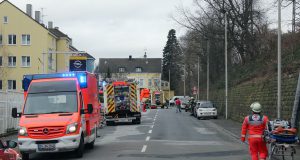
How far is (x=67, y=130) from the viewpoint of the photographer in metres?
15.3

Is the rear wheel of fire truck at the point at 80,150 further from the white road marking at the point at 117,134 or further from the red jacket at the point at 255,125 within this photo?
the white road marking at the point at 117,134

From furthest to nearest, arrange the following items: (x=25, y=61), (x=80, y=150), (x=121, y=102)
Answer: (x=25, y=61) < (x=121, y=102) < (x=80, y=150)

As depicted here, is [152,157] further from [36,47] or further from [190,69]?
[190,69]

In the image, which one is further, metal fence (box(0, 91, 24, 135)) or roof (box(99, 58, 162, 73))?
roof (box(99, 58, 162, 73))

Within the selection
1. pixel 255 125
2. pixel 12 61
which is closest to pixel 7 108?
→ pixel 255 125

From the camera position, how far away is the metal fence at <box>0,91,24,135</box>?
81.1 ft

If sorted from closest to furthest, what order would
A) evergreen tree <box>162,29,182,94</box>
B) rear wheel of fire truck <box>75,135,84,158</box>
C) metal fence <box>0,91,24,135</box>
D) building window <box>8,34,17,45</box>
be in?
rear wheel of fire truck <box>75,135,84,158</box> < metal fence <box>0,91,24,135</box> < building window <box>8,34,17,45</box> < evergreen tree <box>162,29,182,94</box>

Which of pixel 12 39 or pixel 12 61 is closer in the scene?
pixel 12 39

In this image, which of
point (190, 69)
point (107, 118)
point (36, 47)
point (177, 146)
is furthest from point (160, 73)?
point (177, 146)

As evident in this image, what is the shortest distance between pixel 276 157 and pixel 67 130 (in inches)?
248

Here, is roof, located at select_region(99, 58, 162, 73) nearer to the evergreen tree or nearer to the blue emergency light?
the evergreen tree

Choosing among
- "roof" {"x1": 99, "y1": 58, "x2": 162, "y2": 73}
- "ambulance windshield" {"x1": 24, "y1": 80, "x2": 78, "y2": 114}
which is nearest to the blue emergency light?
"ambulance windshield" {"x1": 24, "y1": 80, "x2": 78, "y2": 114}

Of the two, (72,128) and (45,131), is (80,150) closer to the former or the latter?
(72,128)

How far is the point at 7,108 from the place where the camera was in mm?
25625
